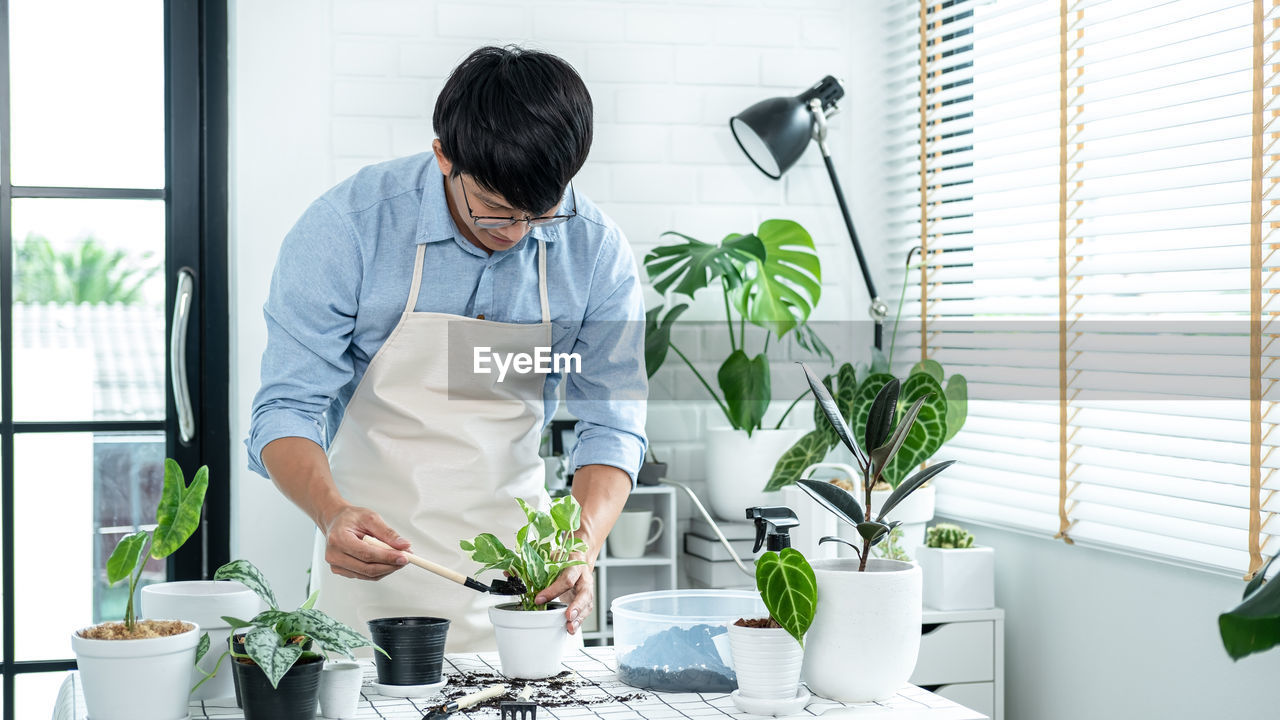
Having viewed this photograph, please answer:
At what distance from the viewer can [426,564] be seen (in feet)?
4.40

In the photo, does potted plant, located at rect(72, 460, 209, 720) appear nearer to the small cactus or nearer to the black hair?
the black hair

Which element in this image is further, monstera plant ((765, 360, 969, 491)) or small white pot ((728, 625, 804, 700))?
monstera plant ((765, 360, 969, 491))

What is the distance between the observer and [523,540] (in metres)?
1.38

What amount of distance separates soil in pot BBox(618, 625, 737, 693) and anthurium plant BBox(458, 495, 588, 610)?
0.15m

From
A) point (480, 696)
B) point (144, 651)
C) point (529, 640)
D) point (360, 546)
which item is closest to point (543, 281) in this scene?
point (360, 546)

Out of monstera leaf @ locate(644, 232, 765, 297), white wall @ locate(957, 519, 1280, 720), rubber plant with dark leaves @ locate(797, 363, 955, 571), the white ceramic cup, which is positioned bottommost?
white wall @ locate(957, 519, 1280, 720)

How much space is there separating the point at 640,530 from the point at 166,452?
1.22 meters

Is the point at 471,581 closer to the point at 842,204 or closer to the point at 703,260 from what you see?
the point at 703,260

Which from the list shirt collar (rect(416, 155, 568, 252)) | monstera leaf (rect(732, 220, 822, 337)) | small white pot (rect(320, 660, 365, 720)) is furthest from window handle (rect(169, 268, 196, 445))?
small white pot (rect(320, 660, 365, 720))

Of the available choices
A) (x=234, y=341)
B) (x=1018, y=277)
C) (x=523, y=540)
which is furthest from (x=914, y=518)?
(x=234, y=341)

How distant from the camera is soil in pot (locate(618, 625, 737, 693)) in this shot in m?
1.31

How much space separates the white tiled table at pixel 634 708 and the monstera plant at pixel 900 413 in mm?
1017

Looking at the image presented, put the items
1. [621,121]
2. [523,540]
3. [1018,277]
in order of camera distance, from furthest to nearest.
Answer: [621,121]
[1018,277]
[523,540]

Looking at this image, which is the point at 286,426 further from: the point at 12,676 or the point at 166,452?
the point at 12,676
